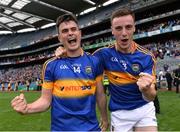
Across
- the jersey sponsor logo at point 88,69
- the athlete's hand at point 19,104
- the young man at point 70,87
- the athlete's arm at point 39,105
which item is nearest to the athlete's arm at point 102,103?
the young man at point 70,87

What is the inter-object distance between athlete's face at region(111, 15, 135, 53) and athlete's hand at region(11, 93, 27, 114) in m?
1.43

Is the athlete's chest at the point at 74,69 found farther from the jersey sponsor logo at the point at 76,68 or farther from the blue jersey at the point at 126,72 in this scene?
the blue jersey at the point at 126,72

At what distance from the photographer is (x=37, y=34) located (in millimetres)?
74438

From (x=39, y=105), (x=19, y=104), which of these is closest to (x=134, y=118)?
(x=39, y=105)

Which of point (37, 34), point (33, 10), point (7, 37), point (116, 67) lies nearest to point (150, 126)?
point (116, 67)

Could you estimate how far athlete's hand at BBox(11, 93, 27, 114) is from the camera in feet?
11.8

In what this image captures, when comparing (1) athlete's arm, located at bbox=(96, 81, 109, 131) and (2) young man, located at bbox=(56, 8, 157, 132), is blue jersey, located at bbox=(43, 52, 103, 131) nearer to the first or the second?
(1) athlete's arm, located at bbox=(96, 81, 109, 131)

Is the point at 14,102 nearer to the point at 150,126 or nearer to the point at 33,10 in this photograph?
the point at 150,126

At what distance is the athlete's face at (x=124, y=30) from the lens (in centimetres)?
438

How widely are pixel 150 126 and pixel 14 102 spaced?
5.57 ft

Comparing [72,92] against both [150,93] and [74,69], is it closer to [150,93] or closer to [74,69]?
[74,69]

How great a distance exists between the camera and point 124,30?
14.3 ft

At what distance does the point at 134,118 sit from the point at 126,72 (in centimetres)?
57

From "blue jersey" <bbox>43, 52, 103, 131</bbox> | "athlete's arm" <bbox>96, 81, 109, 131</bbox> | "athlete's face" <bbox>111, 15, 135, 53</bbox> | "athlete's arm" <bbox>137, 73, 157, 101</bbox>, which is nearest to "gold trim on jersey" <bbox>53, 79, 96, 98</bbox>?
"blue jersey" <bbox>43, 52, 103, 131</bbox>
